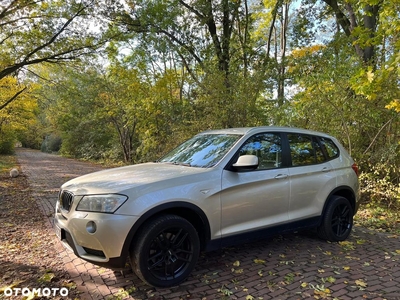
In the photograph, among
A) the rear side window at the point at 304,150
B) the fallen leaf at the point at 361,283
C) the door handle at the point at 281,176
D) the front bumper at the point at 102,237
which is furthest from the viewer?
the rear side window at the point at 304,150

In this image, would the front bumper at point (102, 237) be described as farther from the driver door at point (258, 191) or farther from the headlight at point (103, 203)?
the driver door at point (258, 191)

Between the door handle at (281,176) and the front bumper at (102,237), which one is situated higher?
the door handle at (281,176)

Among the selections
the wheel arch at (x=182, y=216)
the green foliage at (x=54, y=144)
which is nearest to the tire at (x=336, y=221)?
the wheel arch at (x=182, y=216)

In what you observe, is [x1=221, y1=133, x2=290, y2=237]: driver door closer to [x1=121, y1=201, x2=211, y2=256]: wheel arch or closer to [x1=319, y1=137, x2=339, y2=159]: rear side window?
[x1=121, y1=201, x2=211, y2=256]: wheel arch

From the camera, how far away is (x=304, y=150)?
174 inches

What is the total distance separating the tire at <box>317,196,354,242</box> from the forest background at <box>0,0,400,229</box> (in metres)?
1.42

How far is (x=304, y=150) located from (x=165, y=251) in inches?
100

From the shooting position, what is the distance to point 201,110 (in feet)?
35.1

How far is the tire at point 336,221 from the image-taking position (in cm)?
445

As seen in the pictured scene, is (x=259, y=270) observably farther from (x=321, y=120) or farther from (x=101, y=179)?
(x=321, y=120)

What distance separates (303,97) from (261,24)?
12024 mm

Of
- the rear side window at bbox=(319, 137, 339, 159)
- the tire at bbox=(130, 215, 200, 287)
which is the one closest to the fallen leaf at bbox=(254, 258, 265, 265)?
the tire at bbox=(130, 215, 200, 287)

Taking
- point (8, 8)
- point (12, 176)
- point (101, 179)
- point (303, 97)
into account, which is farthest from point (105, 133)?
point (101, 179)

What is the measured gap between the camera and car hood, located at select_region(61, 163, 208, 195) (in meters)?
3.04
